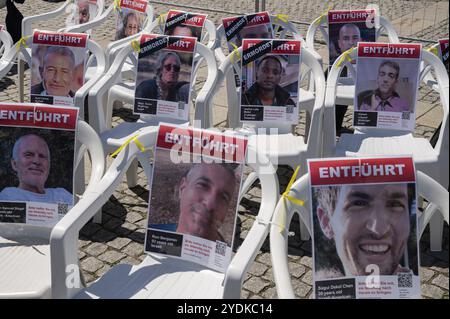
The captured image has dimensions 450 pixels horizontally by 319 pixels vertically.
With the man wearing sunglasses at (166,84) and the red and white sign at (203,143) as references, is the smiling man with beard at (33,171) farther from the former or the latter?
the man wearing sunglasses at (166,84)

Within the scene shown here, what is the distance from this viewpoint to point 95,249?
382 centimetres

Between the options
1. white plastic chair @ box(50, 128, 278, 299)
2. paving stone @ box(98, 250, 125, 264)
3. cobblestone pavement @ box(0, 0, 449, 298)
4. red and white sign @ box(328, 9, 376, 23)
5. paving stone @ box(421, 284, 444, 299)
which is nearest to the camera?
white plastic chair @ box(50, 128, 278, 299)

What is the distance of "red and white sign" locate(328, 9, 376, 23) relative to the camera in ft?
16.3

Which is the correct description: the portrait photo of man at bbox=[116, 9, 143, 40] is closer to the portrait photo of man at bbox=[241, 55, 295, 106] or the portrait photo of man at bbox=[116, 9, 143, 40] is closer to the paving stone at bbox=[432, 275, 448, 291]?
A: the portrait photo of man at bbox=[241, 55, 295, 106]

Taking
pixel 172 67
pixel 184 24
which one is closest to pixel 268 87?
pixel 172 67

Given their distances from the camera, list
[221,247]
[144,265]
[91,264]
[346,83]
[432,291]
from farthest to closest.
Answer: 1. [346,83]
2. [91,264]
3. [432,291]
4. [144,265]
5. [221,247]

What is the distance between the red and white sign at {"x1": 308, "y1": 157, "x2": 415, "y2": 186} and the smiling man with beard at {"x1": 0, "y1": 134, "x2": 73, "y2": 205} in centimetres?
128

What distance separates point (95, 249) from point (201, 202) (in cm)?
140

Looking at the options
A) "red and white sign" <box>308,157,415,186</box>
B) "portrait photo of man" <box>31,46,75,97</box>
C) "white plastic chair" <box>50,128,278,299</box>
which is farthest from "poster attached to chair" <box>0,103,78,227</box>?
"portrait photo of man" <box>31,46,75,97</box>

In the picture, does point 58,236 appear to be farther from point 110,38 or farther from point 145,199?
point 110,38

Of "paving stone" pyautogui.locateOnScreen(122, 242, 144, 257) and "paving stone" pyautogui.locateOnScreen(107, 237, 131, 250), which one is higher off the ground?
"paving stone" pyautogui.locateOnScreen(107, 237, 131, 250)

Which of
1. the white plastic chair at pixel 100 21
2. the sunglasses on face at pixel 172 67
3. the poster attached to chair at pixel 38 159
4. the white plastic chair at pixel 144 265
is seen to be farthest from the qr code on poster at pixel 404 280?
the white plastic chair at pixel 100 21

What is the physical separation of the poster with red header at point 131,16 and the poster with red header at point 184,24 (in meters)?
0.51

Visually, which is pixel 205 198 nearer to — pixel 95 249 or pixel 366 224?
pixel 366 224
